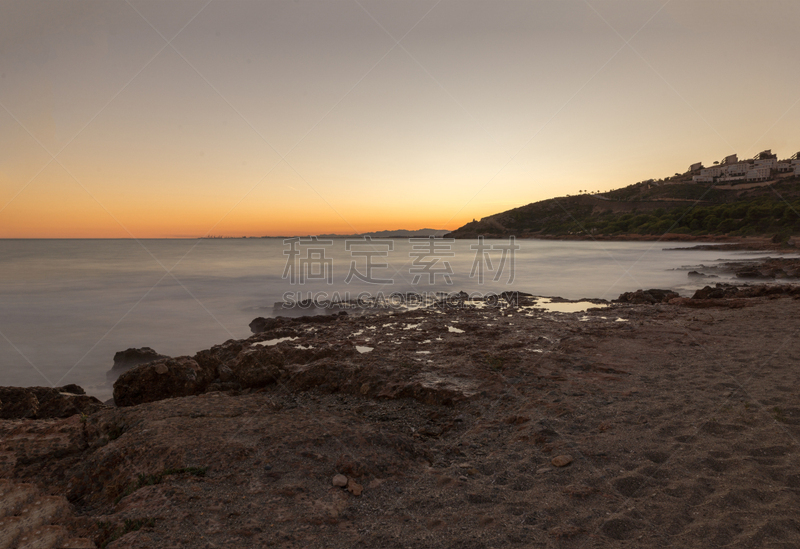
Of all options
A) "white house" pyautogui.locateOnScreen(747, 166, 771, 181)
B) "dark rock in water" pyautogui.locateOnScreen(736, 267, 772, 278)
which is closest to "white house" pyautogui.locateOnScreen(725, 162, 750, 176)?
"white house" pyautogui.locateOnScreen(747, 166, 771, 181)

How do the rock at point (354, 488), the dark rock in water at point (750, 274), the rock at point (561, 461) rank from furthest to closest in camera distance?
the dark rock in water at point (750, 274), the rock at point (561, 461), the rock at point (354, 488)

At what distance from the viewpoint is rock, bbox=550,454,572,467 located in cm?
327

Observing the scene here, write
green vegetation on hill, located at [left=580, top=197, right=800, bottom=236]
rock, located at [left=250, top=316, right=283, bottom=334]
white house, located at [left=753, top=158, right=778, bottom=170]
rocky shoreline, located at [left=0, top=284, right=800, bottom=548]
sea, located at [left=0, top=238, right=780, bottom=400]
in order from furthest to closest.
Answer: white house, located at [left=753, top=158, right=778, bottom=170] → green vegetation on hill, located at [left=580, top=197, right=800, bottom=236] → rock, located at [left=250, top=316, right=283, bottom=334] → sea, located at [left=0, top=238, right=780, bottom=400] → rocky shoreline, located at [left=0, top=284, right=800, bottom=548]

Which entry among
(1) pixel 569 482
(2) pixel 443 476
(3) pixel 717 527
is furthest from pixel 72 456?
(3) pixel 717 527

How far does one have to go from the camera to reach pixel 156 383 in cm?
541

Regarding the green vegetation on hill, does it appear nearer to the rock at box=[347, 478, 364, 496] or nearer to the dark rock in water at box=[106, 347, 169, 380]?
the rock at box=[347, 478, 364, 496]

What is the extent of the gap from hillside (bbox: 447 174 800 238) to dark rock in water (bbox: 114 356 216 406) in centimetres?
5803

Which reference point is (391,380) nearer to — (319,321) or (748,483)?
(748,483)

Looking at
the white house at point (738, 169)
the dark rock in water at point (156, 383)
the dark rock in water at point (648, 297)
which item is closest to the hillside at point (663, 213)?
the white house at point (738, 169)

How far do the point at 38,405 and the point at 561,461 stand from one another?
6.20 meters

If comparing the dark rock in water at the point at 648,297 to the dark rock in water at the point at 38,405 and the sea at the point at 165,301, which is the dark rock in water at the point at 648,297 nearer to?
the sea at the point at 165,301

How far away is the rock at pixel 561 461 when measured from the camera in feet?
10.7

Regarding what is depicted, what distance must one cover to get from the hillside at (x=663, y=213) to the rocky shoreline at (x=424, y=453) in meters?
54.3

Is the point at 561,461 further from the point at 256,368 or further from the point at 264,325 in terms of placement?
the point at 264,325
